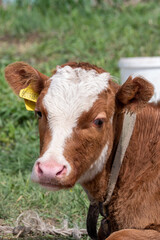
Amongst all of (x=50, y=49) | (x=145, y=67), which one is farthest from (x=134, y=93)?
(x=50, y=49)

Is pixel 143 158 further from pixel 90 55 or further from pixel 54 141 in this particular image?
pixel 90 55

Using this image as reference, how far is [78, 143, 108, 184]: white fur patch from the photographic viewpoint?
12.6ft

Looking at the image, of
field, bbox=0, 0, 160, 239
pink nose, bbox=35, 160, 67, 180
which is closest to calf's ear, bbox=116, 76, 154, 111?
pink nose, bbox=35, 160, 67, 180

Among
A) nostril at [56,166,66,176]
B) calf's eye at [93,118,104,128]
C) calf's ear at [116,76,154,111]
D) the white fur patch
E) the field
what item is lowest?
the field

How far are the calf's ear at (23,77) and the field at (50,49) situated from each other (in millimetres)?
1659

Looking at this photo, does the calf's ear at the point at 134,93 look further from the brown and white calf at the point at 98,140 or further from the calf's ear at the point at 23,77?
the calf's ear at the point at 23,77

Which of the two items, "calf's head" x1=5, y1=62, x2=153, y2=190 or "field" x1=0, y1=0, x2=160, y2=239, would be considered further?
"field" x1=0, y1=0, x2=160, y2=239

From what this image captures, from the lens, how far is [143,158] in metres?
3.98

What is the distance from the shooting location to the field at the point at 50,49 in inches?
212

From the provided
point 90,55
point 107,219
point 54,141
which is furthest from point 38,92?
point 90,55

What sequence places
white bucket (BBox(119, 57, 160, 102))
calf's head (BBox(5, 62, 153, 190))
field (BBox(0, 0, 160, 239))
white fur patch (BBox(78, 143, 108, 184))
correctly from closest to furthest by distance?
calf's head (BBox(5, 62, 153, 190)) < white fur patch (BBox(78, 143, 108, 184)) < field (BBox(0, 0, 160, 239)) < white bucket (BBox(119, 57, 160, 102))

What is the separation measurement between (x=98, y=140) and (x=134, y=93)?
0.48 meters

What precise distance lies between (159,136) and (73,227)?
1520mm

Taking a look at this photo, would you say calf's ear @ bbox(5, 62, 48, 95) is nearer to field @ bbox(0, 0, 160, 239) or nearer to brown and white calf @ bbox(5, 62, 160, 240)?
brown and white calf @ bbox(5, 62, 160, 240)
